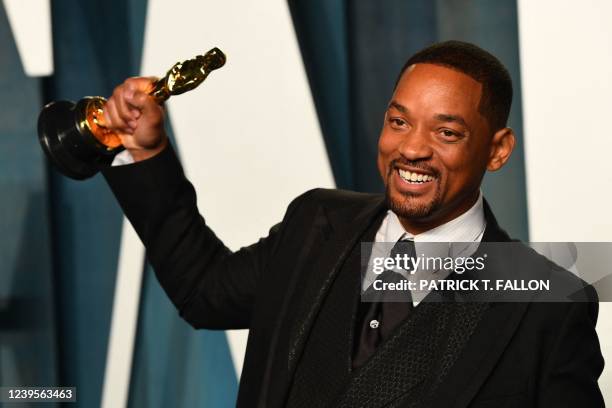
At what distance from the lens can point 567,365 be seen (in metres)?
1.23

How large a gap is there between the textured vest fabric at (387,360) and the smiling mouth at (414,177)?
0.51 feet

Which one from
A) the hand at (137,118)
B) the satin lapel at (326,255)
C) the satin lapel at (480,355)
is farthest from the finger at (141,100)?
the satin lapel at (480,355)

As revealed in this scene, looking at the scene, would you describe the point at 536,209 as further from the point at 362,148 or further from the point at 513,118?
the point at 362,148

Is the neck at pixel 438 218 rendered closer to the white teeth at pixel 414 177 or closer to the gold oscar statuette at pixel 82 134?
the white teeth at pixel 414 177

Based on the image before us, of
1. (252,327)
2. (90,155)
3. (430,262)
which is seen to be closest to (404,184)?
(430,262)

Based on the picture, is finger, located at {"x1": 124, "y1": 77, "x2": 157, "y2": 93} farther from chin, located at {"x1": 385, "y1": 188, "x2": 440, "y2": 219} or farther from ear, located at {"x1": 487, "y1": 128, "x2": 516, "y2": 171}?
ear, located at {"x1": 487, "y1": 128, "x2": 516, "y2": 171}

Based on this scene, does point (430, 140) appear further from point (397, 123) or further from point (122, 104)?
point (122, 104)

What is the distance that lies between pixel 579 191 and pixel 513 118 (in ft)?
0.59

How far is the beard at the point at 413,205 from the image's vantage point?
1.30 m

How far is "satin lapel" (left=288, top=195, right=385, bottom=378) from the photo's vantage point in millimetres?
1327

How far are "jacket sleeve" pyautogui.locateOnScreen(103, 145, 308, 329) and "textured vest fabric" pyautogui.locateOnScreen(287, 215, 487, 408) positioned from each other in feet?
0.56

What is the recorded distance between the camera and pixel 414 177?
1297 millimetres

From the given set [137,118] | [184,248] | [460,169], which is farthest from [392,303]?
[137,118]

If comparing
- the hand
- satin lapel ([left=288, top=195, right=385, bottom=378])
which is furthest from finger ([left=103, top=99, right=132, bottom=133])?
satin lapel ([left=288, top=195, right=385, bottom=378])
